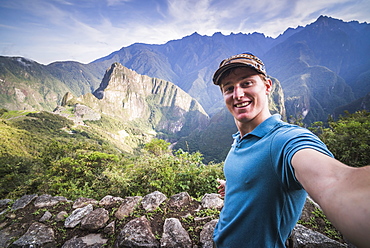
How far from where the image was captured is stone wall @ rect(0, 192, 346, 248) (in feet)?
6.95

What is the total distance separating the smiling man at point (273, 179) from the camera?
52 cm

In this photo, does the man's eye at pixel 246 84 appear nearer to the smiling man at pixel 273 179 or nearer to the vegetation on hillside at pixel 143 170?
the smiling man at pixel 273 179

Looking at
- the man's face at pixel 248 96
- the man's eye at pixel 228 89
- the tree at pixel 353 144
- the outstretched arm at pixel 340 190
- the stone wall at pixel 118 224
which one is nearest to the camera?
the outstretched arm at pixel 340 190

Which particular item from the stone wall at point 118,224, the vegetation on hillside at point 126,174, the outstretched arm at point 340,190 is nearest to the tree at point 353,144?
the vegetation on hillside at point 126,174

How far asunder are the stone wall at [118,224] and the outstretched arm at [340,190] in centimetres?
164

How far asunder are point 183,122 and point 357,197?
17542cm

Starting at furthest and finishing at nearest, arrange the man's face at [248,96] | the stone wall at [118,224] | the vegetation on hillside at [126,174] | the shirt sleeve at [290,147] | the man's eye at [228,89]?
the vegetation on hillside at [126,174], the stone wall at [118,224], the man's eye at [228,89], the man's face at [248,96], the shirt sleeve at [290,147]

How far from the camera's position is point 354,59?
182 metres

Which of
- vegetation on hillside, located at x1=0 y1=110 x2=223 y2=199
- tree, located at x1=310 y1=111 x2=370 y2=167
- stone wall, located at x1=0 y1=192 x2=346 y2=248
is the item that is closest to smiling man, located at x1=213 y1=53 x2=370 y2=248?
stone wall, located at x1=0 y1=192 x2=346 y2=248

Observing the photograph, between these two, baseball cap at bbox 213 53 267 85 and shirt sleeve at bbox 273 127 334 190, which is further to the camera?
baseball cap at bbox 213 53 267 85

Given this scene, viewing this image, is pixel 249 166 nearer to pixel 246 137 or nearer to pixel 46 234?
pixel 246 137

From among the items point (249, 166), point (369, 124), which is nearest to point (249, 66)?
point (249, 166)

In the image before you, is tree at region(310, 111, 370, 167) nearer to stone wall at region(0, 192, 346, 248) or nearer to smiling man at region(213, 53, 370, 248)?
stone wall at region(0, 192, 346, 248)

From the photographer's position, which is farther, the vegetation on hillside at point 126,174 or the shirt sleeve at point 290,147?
the vegetation on hillside at point 126,174
